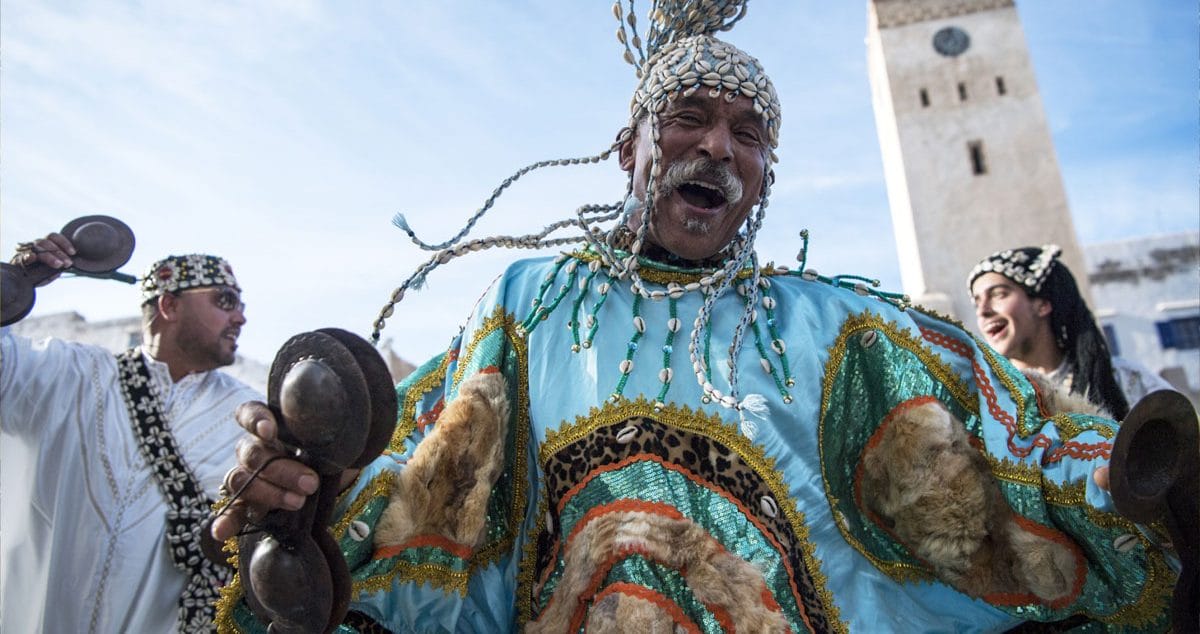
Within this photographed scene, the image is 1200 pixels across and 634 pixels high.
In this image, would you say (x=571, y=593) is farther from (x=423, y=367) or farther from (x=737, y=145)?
(x=737, y=145)

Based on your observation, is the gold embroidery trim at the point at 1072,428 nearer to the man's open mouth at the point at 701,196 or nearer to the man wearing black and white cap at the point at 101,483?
the man's open mouth at the point at 701,196

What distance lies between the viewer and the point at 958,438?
229 cm

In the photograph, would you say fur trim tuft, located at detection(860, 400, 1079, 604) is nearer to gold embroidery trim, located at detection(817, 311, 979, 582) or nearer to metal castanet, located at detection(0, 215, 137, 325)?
gold embroidery trim, located at detection(817, 311, 979, 582)

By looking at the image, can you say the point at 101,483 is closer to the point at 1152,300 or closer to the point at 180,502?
the point at 180,502

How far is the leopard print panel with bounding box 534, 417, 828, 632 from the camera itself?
7.05 ft

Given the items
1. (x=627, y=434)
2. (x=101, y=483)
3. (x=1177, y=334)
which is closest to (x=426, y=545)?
(x=627, y=434)

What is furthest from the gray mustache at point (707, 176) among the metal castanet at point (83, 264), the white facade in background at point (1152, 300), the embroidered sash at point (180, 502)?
the white facade in background at point (1152, 300)

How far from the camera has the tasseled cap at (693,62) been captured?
8.23 feet

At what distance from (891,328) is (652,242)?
0.67 m

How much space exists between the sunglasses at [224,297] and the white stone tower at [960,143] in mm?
20597

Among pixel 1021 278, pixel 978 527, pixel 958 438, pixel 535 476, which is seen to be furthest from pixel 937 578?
pixel 1021 278

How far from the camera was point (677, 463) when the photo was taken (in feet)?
7.14

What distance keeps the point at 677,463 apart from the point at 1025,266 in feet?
11.0

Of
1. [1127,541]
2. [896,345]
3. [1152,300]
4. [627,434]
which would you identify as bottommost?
[1127,541]
